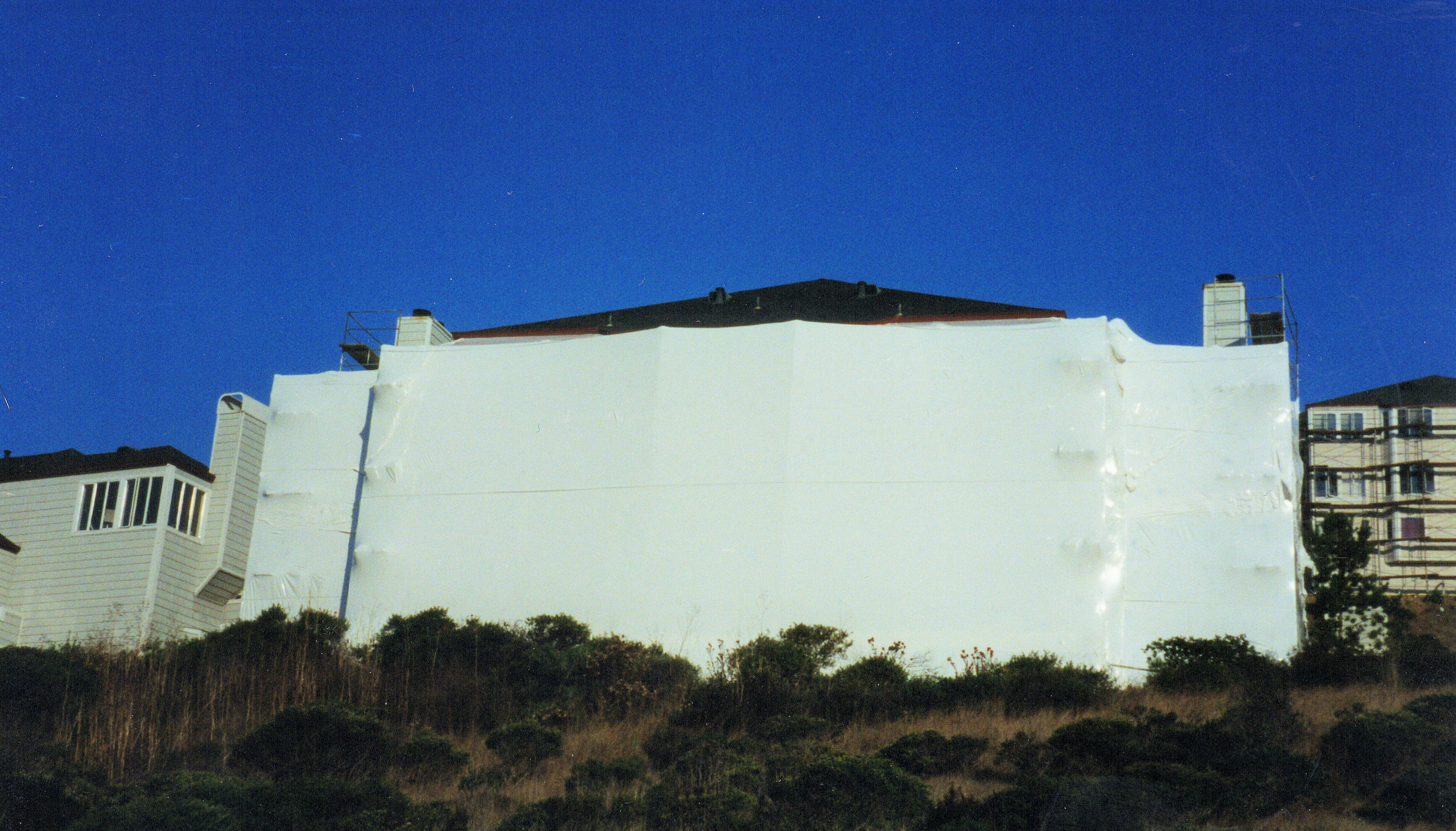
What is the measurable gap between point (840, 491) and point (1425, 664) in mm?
8213

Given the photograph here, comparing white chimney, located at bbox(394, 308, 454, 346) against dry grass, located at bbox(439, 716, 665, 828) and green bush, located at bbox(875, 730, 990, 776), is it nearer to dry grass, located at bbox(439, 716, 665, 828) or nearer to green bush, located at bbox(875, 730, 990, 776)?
dry grass, located at bbox(439, 716, 665, 828)

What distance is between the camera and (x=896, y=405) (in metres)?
20.5

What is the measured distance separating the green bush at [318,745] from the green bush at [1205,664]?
32.3ft

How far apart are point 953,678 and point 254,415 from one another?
1498 cm

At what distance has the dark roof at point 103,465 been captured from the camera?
23219 mm

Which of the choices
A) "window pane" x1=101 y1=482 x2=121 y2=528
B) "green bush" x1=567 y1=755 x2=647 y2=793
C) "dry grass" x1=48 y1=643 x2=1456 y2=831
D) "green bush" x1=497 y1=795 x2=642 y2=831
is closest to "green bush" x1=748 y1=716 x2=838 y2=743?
"dry grass" x1=48 y1=643 x2=1456 y2=831

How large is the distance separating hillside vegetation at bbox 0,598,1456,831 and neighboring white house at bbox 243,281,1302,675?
0.98 meters

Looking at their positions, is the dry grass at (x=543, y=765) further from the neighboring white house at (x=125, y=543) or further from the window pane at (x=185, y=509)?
the window pane at (x=185, y=509)

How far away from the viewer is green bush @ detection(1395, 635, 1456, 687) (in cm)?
1593

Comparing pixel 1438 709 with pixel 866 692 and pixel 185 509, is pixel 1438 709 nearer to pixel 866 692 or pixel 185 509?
pixel 866 692

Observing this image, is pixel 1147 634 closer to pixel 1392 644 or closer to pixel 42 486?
pixel 1392 644

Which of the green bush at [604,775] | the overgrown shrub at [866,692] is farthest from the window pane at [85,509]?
the green bush at [604,775]

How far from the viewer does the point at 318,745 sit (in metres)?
13.0

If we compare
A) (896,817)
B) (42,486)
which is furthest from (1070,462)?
(42,486)
